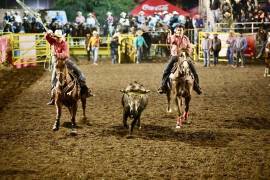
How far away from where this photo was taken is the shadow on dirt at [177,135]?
33.8 feet

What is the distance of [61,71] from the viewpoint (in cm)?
1063

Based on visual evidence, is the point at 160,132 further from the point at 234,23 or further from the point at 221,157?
the point at 234,23

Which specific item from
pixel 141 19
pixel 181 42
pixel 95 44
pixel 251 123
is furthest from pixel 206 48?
pixel 181 42

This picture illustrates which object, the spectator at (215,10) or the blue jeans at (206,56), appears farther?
the spectator at (215,10)

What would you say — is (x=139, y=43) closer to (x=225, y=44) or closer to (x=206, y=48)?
(x=206, y=48)

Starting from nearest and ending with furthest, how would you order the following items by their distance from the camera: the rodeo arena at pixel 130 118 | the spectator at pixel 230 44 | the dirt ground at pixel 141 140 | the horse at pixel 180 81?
the dirt ground at pixel 141 140 < the rodeo arena at pixel 130 118 < the horse at pixel 180 81 < the spectator at pixel 230 44

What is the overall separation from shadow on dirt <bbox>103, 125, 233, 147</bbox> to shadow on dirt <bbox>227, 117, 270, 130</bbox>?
1.00 meters

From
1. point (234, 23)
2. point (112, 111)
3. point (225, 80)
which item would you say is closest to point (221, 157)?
point (112, 111)

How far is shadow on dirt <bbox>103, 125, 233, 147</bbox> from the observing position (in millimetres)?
10305

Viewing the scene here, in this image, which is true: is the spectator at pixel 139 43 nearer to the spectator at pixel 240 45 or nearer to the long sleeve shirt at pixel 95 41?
the long sleeve shirt at pixel 95 41

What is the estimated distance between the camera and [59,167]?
27.5ft

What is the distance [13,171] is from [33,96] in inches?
344

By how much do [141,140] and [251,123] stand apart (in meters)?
3.16

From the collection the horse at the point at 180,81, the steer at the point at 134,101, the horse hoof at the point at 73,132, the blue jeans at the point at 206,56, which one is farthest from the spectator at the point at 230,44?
the horse hoof at the point at 73,132
